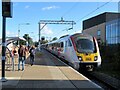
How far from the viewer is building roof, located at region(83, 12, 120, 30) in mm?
59625

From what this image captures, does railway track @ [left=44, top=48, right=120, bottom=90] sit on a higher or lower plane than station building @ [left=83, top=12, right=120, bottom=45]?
lower

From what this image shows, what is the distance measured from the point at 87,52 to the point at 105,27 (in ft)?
96.5

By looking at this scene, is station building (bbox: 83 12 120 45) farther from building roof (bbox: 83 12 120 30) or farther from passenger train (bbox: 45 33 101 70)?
passenger train (bbox: 45 33 101 70)

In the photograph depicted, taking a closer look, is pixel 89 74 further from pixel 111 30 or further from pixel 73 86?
pixel 111 30

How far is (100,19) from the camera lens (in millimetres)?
63469

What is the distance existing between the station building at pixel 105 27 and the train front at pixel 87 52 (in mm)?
14374

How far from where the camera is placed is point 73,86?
1269 centimetres

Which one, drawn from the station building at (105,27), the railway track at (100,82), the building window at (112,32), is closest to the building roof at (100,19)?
the station building at (105,27)

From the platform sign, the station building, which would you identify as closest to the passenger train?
the platform sign

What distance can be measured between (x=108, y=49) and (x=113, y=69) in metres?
9.94

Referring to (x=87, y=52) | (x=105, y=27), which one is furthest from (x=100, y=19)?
(x=87, y=52)

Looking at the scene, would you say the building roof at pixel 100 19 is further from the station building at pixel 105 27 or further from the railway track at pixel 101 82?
the railway track at pixel 101 82

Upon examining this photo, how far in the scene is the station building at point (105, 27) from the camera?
1763 inches

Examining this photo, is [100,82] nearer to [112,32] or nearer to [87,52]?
[87,52]
